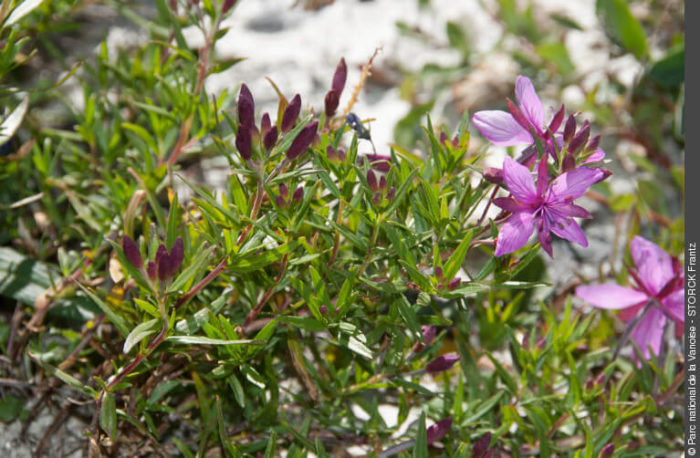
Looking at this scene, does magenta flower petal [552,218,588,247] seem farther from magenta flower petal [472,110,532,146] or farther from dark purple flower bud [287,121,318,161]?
dark purple flower bud [287,121,318,161]

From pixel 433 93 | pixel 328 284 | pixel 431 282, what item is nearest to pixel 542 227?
pixel 431 282

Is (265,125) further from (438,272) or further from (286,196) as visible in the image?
(438,272)

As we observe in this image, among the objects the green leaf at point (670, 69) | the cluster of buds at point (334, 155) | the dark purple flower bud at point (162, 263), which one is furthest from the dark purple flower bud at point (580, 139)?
the green leaf at point (670, 69)

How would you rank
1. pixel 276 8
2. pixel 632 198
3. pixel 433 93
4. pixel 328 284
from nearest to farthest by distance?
pixel 328 284 → pixel 632 198 → pixel 433 93 → pixel 276 8

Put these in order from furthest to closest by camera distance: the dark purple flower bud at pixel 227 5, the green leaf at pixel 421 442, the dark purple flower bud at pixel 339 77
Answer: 1. the dark purple flower bud at pixel 227 5
2. the dark purple flower bud at pixel 339 77
3. the green leaf at pixel 421 442

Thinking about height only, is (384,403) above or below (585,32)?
below

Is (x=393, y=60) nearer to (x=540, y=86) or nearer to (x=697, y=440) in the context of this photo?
(x=540, y=86)

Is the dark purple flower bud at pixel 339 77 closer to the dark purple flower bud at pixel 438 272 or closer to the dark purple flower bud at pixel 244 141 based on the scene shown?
the dark purple flower bud at pixel 244 141
